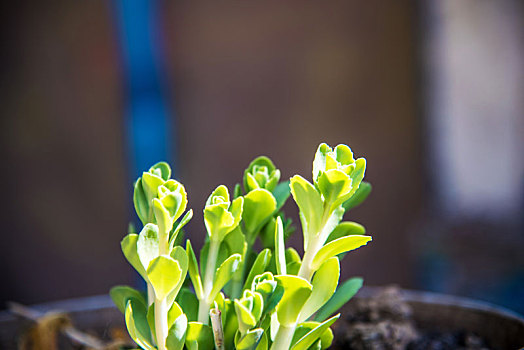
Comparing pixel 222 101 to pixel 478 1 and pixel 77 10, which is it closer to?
pixel 77 10

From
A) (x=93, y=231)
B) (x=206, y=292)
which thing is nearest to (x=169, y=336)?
(x=206, y=292)

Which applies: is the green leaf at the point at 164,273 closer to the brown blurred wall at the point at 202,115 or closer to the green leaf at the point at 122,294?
the green leaf at the point at 122,294

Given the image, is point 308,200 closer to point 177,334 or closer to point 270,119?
point 177,334

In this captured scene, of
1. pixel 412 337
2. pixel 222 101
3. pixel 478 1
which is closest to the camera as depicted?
pixel 412 337

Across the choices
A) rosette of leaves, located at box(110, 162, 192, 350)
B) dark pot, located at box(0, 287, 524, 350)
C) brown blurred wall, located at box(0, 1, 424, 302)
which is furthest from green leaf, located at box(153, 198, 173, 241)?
brown blurred wall, located at box(0, 1, 424, 302)

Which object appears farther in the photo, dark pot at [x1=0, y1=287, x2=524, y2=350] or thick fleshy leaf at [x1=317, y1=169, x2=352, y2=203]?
dark pot at [x1=0, y1=287, x2=524, y2=350]

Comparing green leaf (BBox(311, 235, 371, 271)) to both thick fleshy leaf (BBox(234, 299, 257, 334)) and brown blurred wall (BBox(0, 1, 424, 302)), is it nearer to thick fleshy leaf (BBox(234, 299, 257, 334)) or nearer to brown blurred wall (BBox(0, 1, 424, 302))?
thick fleshy leaf (BBox(234, 299, 257, 334))

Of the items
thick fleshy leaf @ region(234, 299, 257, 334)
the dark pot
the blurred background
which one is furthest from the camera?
the blurred background

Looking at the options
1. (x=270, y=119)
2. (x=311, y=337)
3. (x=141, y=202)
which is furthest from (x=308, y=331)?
(x=270, y=119)
